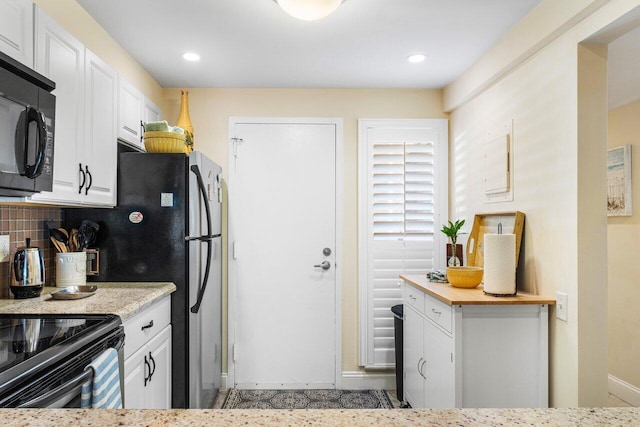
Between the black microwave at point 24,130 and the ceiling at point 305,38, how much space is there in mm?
809

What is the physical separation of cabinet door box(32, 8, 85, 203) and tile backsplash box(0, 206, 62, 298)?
364 mm

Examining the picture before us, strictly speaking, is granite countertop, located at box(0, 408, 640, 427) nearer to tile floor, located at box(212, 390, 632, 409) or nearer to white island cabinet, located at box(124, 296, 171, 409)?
white island cabinet, located at box(124, 296, 171, 409)

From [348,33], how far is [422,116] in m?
1.25

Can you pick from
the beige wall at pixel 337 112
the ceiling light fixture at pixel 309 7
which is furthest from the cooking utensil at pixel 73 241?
A: the ceiling light fixture at pixel 309 7

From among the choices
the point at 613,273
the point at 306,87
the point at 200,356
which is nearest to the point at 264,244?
the point at 200,356

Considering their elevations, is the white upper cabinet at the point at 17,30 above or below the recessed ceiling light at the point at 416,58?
below

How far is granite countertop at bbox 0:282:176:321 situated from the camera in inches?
66.0

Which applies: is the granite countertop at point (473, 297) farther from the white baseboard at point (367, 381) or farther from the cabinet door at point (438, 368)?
the white baseboard at point (367, 381)

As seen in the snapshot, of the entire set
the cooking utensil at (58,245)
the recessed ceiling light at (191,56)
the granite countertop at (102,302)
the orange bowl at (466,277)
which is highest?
the recessed ceiling light at (191,56)

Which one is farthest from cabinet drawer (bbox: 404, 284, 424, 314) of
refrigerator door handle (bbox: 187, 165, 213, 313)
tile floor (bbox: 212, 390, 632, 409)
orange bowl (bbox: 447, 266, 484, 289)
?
refrigerator door handle (bbox: 187, 165, 213, 313)

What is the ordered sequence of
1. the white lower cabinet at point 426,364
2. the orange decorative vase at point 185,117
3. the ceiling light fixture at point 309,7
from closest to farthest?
1. the ceiling light fixture at point 309,7
2. the white lower cabinet at point 426,364
3. the orange decorative vase at point 185,117

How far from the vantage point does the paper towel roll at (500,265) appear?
2.08 m

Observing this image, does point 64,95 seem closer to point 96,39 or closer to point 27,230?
point 96,39

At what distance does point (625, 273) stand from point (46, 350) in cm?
384
